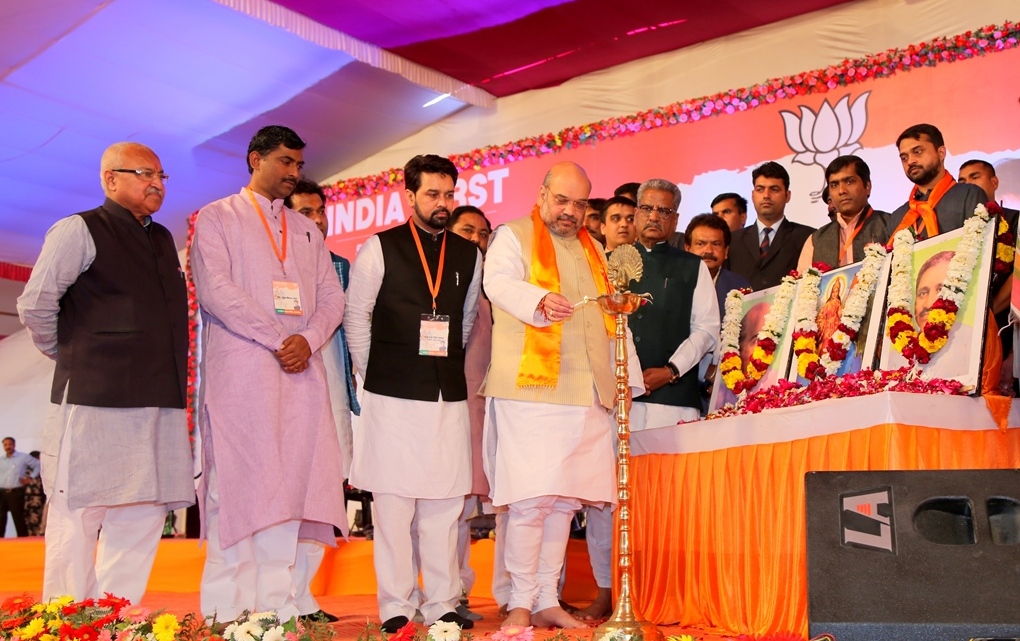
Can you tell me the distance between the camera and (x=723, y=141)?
317 inches

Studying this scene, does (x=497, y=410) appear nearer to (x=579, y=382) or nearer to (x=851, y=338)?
(x=579, y=382)

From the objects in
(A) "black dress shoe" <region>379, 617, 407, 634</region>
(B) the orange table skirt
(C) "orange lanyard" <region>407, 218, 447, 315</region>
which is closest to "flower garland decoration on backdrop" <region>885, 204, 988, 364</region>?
(B) the orange table skirt

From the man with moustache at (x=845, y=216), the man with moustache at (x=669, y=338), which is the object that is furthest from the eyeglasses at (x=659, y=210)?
the man with moustache at (x=845, y=216)

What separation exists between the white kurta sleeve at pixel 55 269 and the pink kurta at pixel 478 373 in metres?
1.66

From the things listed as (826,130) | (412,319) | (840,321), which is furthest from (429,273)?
(826,130)

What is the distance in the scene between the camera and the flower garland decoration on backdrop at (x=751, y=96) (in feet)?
22.8

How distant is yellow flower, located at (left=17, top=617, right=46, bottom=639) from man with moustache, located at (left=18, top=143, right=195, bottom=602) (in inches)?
31.5

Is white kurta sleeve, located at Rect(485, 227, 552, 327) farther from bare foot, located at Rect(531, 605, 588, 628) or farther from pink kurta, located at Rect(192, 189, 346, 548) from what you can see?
bare foot, located at Rect(531, 605, 588, 628)

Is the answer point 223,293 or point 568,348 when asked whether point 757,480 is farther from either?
point 223,293

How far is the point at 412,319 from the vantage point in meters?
4.42

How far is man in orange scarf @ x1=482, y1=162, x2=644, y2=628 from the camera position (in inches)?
162

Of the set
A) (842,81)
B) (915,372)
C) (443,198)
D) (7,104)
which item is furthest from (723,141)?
(7,104)

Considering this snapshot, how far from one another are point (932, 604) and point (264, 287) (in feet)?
8.98

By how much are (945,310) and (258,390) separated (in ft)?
8.38
